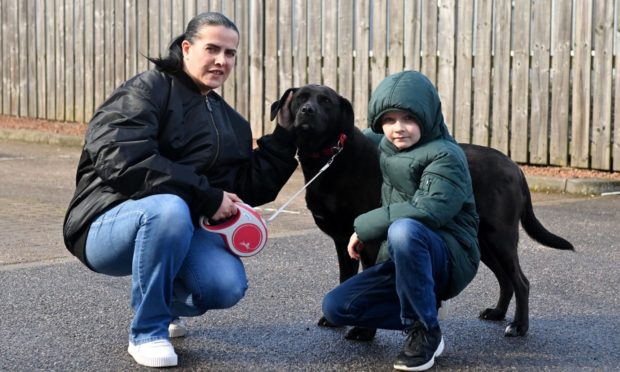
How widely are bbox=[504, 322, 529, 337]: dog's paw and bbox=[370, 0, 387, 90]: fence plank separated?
6559mm

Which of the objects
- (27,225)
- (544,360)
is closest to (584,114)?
(27,225)

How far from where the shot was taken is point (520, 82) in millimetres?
10961

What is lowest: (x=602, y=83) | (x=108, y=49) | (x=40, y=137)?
(x=40, y=137)

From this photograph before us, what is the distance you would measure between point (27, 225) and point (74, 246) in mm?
3512

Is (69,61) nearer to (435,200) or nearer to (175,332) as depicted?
(175,332)

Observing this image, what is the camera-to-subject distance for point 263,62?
12.9 m

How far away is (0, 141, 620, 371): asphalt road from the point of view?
4.97 metres

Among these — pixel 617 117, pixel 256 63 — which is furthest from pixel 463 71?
pixel 256 63

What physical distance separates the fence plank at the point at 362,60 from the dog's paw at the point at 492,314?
6.28 metres

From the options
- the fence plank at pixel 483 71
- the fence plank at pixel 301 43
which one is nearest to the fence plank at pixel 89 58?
the fence plank at pixel 301 43

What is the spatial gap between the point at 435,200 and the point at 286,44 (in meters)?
8.06

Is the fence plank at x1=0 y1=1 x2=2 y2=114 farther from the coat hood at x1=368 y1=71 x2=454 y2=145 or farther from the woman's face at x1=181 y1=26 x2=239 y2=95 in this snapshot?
the coat hood at x1=368 y1=71 x2=454 y2=145

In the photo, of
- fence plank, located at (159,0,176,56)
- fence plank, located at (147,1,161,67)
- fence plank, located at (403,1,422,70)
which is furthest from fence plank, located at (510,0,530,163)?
fence plank, located at (147,1,161,67)

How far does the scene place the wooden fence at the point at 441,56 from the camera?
10586 millimetres
